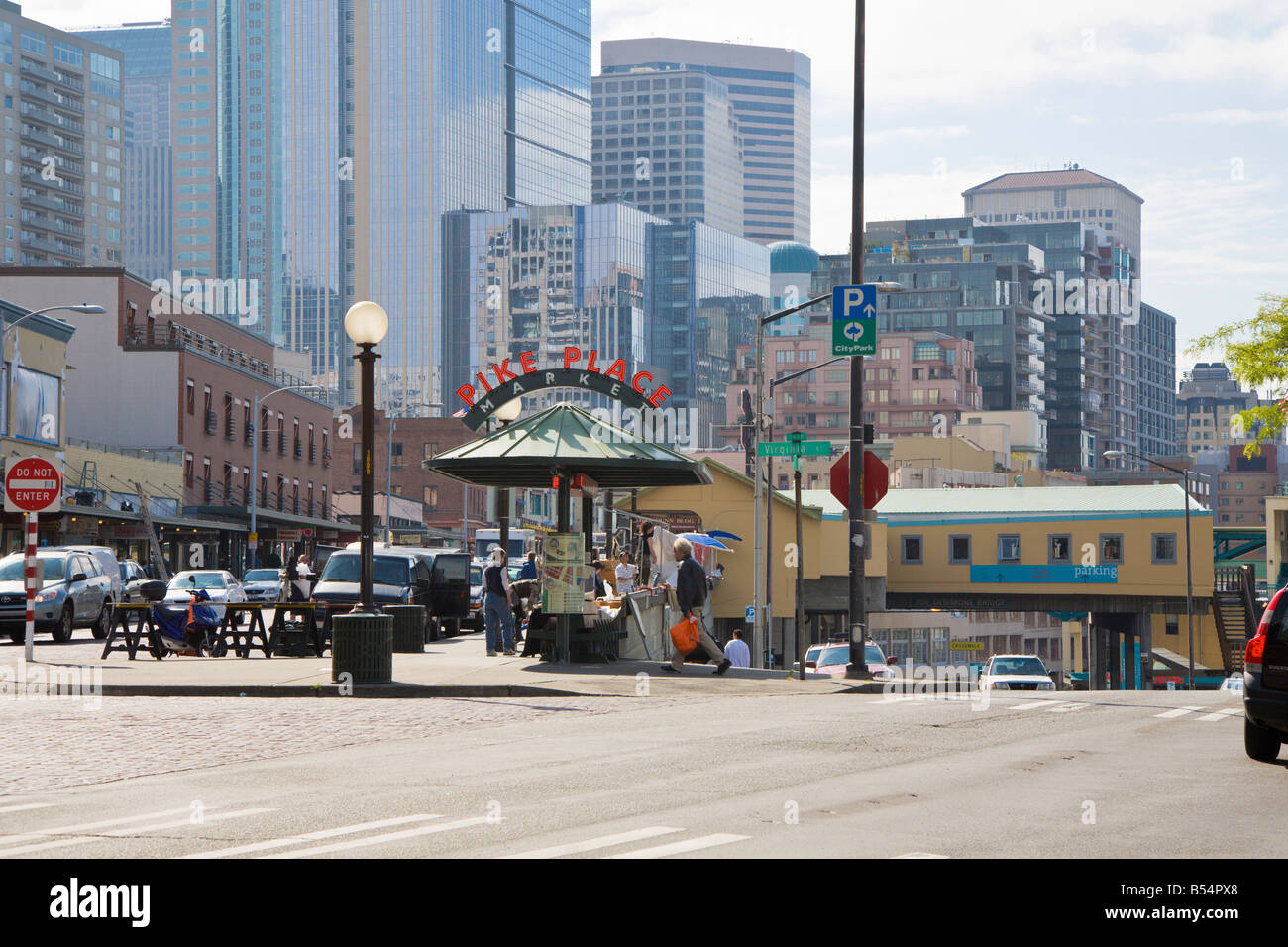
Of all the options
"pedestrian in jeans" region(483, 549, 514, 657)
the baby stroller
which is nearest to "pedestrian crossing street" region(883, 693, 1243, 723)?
"pedestrian in jeans" region(483, 549, 514, 657)

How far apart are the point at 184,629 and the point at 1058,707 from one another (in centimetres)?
1489

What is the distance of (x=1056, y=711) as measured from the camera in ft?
59.8

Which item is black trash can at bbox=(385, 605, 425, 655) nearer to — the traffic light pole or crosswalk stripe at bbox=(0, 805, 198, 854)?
the traffic light pole

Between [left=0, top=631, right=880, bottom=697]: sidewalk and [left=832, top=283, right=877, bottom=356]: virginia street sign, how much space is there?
4.49 meters

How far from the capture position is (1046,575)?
73688 mm

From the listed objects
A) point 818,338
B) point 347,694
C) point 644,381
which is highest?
point 818,338

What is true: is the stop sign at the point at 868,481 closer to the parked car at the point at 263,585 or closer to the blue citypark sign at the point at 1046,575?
the parked car at the point at 263,585

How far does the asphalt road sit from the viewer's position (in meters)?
9.11

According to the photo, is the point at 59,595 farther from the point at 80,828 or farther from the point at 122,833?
the point at 122,833

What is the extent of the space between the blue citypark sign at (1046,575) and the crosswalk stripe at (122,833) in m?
65.7

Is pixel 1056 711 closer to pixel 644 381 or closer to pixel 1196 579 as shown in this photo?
pixel 644 381

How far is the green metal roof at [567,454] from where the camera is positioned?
23.0 meters
